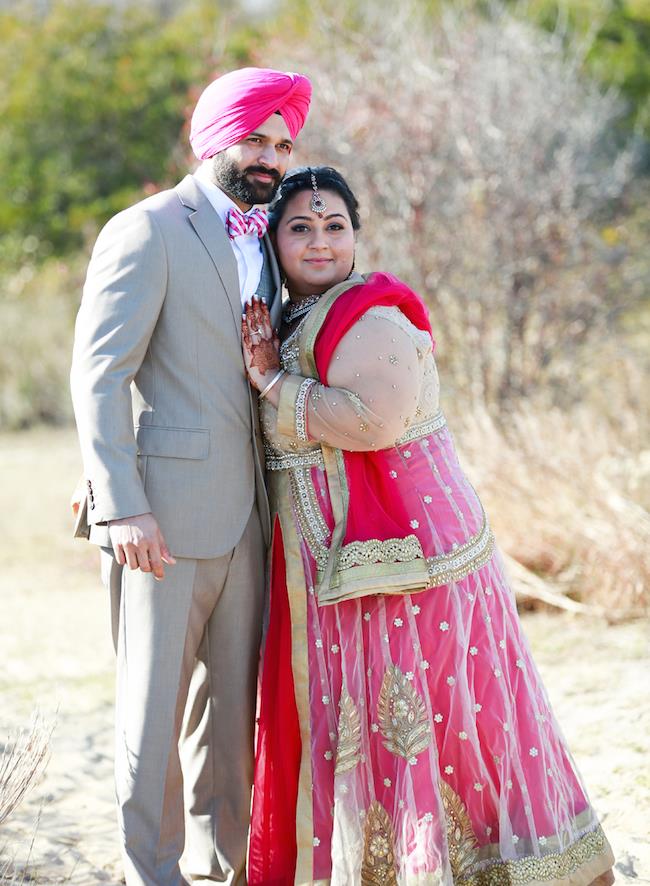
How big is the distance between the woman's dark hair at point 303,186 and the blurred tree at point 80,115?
10284 millimetres

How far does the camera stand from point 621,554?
5316mm

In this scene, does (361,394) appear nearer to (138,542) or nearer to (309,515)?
(309,515)

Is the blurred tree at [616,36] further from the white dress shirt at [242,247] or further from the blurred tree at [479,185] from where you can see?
the white dress shirt at [242,247]

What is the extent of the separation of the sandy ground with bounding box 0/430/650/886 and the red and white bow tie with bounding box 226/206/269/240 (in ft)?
4.26

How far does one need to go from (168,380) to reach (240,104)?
708 mm

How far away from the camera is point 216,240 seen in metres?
2.84

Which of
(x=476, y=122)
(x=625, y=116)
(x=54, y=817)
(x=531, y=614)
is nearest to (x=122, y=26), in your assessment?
(x=625, y=116)

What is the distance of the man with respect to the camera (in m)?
2.70

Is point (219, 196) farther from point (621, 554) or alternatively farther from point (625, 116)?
point (625, 116)

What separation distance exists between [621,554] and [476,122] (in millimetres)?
3219

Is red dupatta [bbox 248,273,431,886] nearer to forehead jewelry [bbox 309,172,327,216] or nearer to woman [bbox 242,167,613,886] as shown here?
woman [bbox 242,167,613,886]

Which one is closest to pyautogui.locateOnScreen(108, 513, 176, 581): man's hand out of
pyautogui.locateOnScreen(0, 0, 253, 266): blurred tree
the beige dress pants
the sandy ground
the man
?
the man

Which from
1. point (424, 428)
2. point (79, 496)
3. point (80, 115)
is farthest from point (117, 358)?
point (80, 115)

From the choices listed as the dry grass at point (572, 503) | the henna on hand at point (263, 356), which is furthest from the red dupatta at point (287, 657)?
the dry grass at point (572, 503)
